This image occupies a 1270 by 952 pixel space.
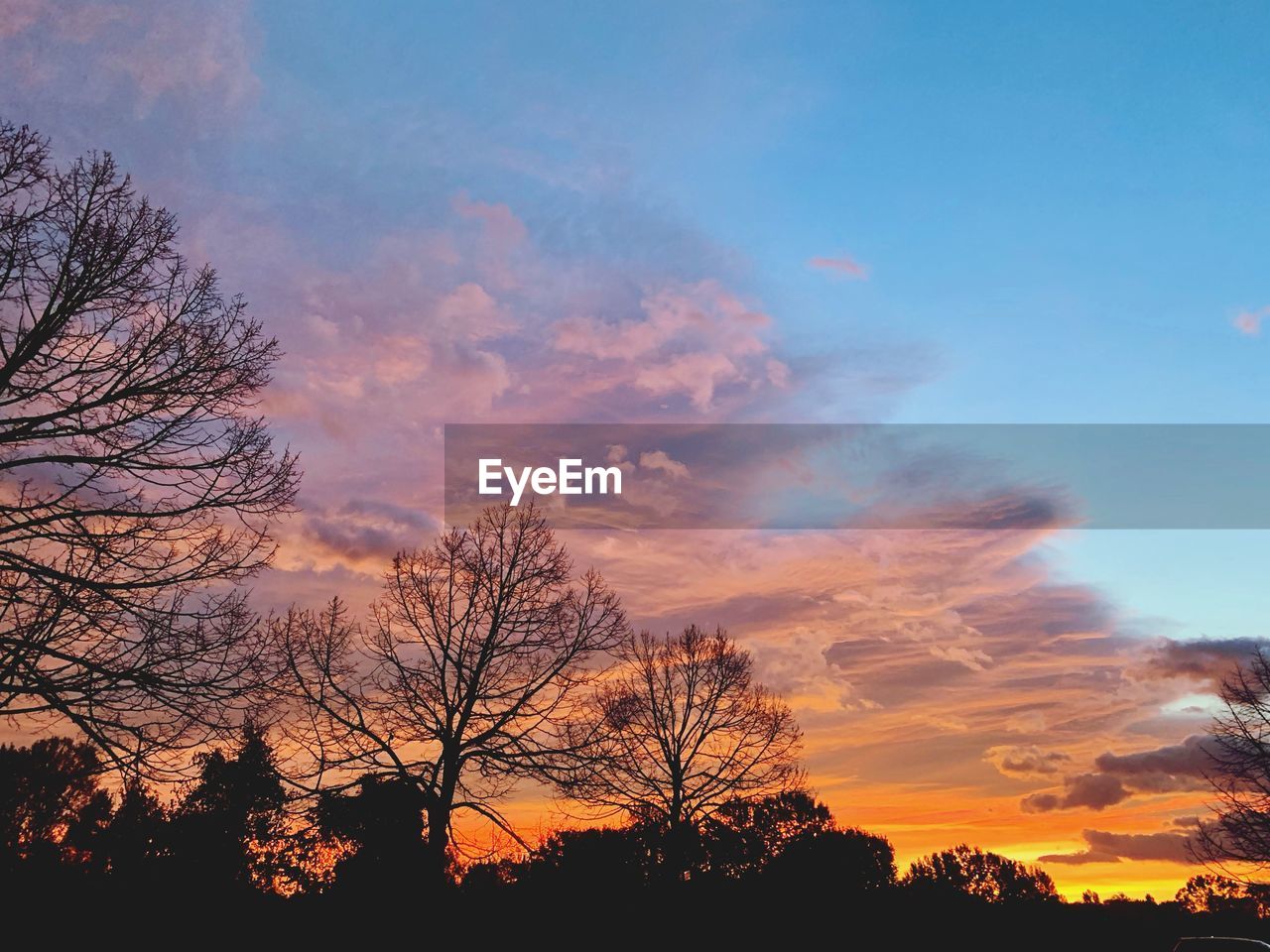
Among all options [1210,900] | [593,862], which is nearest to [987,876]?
[1210,900]

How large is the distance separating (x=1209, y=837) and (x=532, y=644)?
78.6ft

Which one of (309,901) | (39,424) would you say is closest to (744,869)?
(309,901)

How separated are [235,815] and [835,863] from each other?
126ft

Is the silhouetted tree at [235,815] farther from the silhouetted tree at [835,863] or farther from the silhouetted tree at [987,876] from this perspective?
the silhouetted tree at [987,876]

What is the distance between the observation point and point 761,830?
45.9m

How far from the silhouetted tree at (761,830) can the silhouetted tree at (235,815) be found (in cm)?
1666

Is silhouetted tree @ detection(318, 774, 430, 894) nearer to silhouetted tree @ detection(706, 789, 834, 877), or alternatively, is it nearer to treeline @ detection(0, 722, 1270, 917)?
treeline @ detection(0, 722, 1270, 917)

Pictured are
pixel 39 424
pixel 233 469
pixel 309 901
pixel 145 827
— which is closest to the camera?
pixel 39 424

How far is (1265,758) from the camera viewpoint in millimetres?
26438

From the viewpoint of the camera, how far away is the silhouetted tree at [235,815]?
13.5 meters

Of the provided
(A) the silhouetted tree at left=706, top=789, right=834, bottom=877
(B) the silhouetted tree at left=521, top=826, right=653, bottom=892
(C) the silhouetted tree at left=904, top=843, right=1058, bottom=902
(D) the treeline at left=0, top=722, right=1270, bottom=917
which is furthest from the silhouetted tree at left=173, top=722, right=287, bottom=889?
(C) the silhouetted tree at left=904, top=843, right=1058, bottom=902

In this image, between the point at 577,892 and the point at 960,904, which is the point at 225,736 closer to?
the point at 577,892

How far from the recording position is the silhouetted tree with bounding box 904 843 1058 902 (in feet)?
251

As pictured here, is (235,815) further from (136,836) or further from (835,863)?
(835,863)
